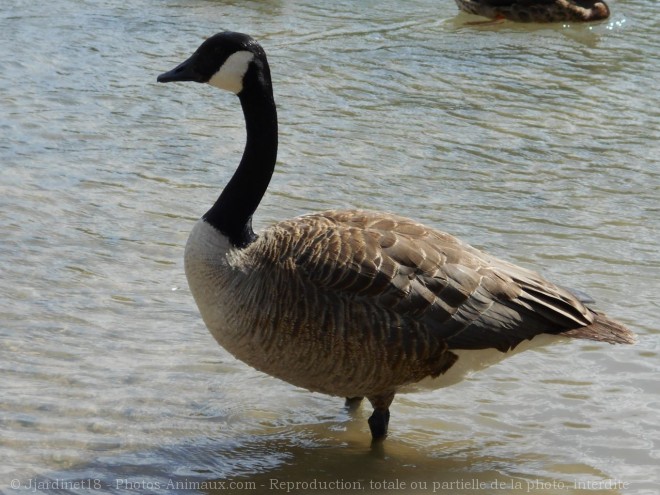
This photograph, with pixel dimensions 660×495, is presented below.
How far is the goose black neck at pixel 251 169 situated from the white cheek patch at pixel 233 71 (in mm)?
46

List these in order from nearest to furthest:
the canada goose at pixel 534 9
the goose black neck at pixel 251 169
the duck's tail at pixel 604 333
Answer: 1. the duck's tail at pixel 604 333
2. the goose black neck at pixel 251 169
3. the canada goose at pixel 534 9

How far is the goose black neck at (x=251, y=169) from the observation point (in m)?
5.79

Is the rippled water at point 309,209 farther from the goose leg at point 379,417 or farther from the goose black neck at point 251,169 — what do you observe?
the goose black neck at point 251,169

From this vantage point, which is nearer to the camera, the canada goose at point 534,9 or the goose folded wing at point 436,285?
the goose folded wing at point 436,285

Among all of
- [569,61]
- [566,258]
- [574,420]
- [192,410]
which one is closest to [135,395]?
[192,410]

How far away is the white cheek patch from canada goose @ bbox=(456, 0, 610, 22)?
9686 mm

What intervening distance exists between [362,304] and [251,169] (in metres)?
1.06

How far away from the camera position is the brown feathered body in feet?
17.8

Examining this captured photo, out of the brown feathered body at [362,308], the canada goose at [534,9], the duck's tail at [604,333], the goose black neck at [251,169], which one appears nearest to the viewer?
the brown feathered body at [362,308]

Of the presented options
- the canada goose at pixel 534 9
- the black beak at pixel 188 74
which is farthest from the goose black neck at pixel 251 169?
the canada goose at pixel 534 9

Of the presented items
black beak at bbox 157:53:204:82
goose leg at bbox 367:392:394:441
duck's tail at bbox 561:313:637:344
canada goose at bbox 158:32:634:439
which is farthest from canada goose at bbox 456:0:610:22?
goose leg at bbox 367:392:394:441

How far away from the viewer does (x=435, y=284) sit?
5.53 meters

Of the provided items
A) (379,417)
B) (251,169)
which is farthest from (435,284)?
(251,169)

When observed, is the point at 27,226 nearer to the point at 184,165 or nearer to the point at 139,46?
the point at 184,165
